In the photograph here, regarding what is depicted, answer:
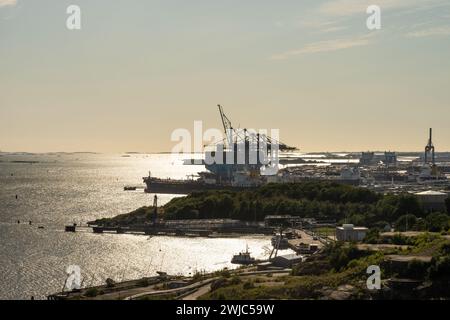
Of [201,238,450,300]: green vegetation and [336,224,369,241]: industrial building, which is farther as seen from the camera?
[336,224,369,241]: industrial building

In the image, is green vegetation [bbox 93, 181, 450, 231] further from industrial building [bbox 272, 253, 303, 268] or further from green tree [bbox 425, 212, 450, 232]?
industrial building [bbox 272, 253, 303, 268]

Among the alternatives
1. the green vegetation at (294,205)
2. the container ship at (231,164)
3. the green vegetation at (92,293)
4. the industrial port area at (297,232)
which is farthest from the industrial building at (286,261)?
the container ship at (231,164)

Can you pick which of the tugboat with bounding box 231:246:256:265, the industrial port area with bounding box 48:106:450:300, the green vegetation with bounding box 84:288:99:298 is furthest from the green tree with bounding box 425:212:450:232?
the green vegetation with bounding box 84:288:99:298

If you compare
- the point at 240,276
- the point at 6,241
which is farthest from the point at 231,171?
the point at 240,276

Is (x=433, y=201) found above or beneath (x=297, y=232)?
above

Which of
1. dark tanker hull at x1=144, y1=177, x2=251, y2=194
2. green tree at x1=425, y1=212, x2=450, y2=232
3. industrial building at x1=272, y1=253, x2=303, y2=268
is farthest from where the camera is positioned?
dark tanker hull at x1=144, y1=177, x2=251, y2=194

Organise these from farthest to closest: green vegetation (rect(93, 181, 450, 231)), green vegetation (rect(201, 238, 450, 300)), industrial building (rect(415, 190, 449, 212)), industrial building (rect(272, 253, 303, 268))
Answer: industrial building (rect(415, 190, 449, 212)) → green vegetation (rect(93, 181, 450, 231)) → industrial building (rect(272, 253, 303, 268)) → green vegetation (rect(201, 238, 450, 300))

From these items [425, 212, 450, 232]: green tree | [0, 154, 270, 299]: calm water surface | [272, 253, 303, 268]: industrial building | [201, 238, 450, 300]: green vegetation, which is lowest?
[0, 154, 270, 299]: calm water surface

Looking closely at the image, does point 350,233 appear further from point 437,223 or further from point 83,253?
point 83,253

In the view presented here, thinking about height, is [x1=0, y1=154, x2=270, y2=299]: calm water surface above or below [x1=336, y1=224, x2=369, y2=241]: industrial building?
below

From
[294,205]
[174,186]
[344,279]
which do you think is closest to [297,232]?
[294,205]
